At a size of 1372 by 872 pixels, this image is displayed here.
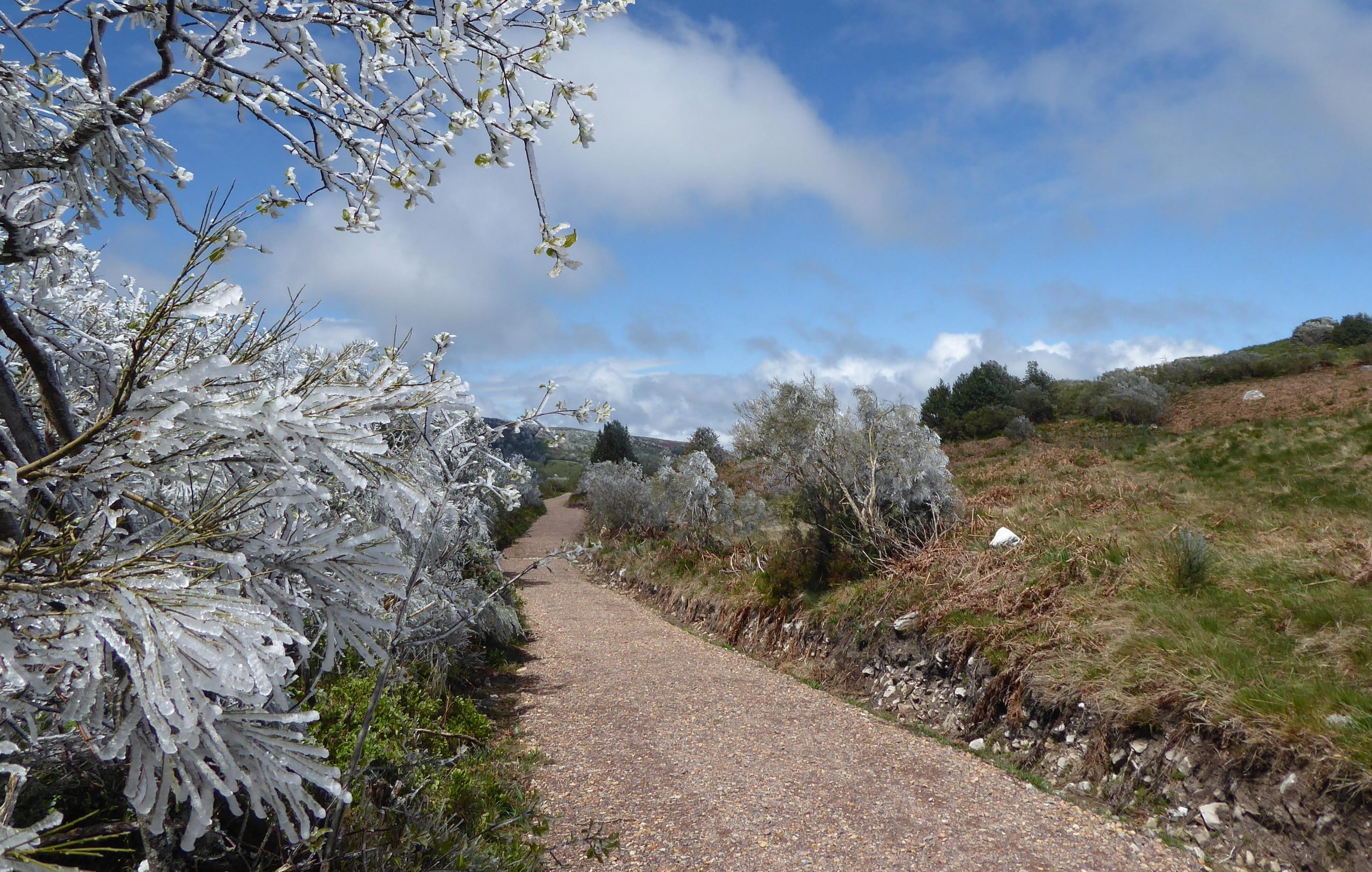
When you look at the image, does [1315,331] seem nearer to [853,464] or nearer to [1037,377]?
[1037,377]

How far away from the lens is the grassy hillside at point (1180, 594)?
4375 mm

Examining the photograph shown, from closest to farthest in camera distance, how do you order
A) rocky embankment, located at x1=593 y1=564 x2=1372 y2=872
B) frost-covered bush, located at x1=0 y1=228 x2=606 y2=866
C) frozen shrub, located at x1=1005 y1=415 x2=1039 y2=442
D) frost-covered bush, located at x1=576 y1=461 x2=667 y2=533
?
frost-covered bush, located at x1=0 y1=228 x2=606 y2=866, rocky embankment, located at x1=593 y1=564 x2=1372 y2=872, frost-covered bush, located at x1=576 y1=461 x2=667 y2=533, frozen shrub, located at x1=1005 y1=415 x2=1039 y2=442

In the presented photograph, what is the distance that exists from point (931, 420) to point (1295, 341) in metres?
25.3

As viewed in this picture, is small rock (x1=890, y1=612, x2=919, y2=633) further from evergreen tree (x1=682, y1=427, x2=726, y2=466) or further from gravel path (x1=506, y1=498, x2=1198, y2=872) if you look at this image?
evergreen tree (x1=682, y1=427, x2=726, y2=466)

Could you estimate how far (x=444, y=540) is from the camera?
3412 millimetres

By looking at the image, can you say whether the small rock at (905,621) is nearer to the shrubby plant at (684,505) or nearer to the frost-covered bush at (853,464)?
the frost-covered bush at (853,464)

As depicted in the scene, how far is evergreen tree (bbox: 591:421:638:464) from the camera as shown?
39.4 meters

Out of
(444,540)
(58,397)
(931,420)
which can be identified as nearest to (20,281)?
(58,397)

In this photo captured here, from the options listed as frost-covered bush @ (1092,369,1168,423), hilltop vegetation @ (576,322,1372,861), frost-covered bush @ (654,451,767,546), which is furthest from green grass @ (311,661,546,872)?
frost-covered bush @ (1092,369,1168,423)

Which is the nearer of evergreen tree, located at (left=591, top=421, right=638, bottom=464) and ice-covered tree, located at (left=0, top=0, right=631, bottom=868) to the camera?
ice-covered tree, located at (left=0, top=0, right=631, bottom=868)

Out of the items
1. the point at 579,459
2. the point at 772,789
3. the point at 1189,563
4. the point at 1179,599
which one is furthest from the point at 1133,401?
the point at 579,459

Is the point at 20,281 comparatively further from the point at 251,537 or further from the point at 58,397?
the point at 251,537

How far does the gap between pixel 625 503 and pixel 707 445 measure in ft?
23.9

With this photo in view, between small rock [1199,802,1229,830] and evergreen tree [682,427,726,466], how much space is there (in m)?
19.7
